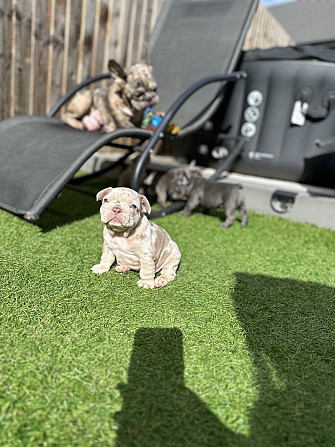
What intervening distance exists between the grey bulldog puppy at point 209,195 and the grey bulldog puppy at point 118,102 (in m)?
0.69

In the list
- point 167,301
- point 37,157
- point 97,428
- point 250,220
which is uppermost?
point 37,157

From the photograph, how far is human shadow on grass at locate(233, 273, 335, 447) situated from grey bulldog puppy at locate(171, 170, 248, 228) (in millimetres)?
1043

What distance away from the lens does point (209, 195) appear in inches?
127

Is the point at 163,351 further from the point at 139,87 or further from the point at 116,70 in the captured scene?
the point at 116,70

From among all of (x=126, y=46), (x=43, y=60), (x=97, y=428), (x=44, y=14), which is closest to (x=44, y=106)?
(x=43, y=60)

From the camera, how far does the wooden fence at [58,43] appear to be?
3.84 m

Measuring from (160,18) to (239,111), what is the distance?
1.59 meters

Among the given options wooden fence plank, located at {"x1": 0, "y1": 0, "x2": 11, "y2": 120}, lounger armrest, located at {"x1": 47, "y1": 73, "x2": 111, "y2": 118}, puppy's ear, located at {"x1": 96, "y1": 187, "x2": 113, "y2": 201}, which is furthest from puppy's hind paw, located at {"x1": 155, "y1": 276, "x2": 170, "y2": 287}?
wooden fence plank, located at {"x1": 0, "y1": 0, "x2": 11, "y2": 120}

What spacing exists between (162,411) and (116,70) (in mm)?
2766

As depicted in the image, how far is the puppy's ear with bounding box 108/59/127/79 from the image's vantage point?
3084 millimetres

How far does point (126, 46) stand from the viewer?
5129mm

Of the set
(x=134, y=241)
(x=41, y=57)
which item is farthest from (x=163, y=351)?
(x=41, y=57)

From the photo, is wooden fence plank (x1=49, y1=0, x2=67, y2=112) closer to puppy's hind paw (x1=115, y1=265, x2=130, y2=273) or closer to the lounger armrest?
the lounger armrest

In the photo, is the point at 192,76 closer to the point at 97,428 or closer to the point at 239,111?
the point at 239,111
